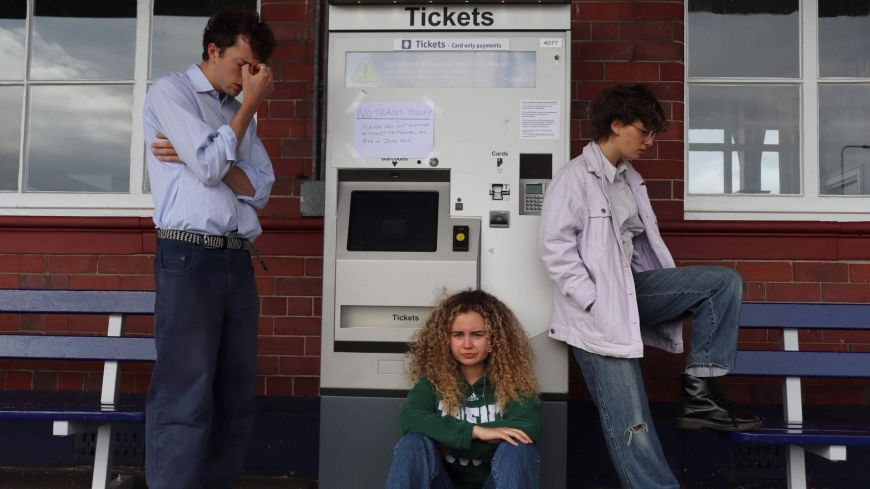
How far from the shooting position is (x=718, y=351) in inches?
120

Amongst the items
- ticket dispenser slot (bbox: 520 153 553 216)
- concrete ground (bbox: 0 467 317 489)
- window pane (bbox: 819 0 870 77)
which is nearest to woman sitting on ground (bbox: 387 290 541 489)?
ticket dispenser slot (bbox: 520 153 553 216)

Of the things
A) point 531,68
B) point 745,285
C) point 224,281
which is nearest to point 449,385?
point 224,281

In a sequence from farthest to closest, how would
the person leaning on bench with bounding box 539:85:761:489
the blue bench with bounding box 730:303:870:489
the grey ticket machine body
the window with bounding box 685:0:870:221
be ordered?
the window with bounding box 685:0:870:221, the blue bench with bounding box 730:303:870:489, the grey ticket machine body, the person leaning on bench with bounding box 539:85:761:489

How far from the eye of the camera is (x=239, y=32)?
2867mm

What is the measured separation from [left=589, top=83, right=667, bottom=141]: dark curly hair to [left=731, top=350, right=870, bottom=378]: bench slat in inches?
44.6

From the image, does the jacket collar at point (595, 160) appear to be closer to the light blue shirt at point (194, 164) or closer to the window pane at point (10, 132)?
the light blue shirt at point (194, 164)

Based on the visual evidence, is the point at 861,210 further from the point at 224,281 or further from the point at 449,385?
the point at 224,281

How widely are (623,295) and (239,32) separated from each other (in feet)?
5.38

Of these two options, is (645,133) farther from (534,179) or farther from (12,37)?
(12,37)

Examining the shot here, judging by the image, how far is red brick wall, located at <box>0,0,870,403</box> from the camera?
13.4ft

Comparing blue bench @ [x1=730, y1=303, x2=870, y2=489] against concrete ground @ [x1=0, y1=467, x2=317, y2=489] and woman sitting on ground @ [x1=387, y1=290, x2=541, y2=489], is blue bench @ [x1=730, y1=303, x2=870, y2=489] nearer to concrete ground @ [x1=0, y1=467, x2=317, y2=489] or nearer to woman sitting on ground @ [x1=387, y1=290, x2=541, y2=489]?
woman sitting on ground @ [x1=387, y1=290, x2=541, y2=489]

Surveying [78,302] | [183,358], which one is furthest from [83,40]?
[183,358]

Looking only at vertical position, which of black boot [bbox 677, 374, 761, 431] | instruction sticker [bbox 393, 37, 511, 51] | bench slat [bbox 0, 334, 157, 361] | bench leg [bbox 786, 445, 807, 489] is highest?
instruction sticker [bbox 393, 37, 511, 51]

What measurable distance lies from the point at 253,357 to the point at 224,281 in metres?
0.35
